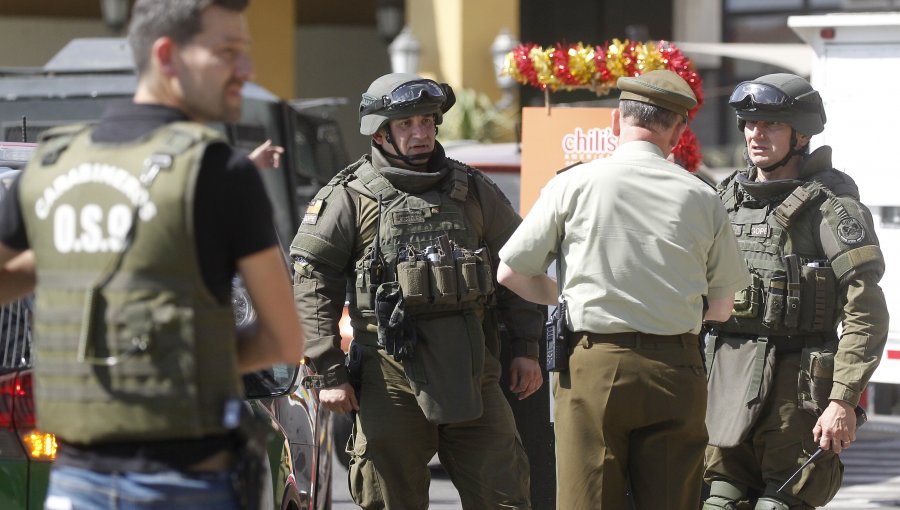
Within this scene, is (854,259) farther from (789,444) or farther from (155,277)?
(155,277)

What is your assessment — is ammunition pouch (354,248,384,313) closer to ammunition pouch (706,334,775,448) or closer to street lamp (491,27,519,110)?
ammunition pouch (706,334,775,448)

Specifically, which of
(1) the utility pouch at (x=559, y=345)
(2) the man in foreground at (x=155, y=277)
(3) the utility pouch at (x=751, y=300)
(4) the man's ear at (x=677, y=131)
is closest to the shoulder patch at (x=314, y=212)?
(1) the utility pouch at (x=559, y=345)

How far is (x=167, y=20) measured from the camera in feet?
9.41

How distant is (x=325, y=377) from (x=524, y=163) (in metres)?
1.68

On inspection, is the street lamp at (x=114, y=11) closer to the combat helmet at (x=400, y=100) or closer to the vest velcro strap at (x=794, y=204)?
the combat helmet at (x=400, y=100)

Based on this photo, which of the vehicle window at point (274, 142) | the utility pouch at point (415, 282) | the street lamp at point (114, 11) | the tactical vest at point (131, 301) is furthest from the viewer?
the street lamp at point (114, 11)

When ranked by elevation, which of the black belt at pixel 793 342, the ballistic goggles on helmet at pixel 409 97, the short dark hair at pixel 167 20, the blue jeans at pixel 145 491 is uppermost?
the short dark hair at pixel 167 20

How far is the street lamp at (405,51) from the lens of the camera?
56.8ft

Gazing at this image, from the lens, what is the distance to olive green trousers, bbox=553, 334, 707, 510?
429 cm

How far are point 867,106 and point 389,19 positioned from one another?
10819 mm

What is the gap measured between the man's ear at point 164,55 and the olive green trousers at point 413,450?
2097 millimetres

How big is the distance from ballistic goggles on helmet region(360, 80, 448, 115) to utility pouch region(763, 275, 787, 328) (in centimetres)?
127

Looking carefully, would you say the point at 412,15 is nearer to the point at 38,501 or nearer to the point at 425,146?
the point at 425,146

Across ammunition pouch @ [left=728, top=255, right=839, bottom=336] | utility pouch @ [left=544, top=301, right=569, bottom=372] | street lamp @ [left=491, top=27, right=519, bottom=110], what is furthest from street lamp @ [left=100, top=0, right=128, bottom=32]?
utility pouch @ [left=544, top=301, right=569, bottom=372]
